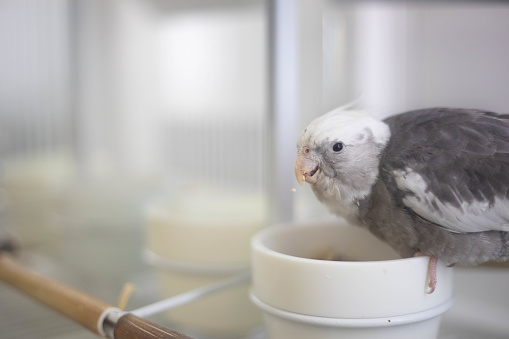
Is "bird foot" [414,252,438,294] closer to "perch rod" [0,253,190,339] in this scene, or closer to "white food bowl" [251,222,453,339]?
"white food bowl" [251,222,453,339]

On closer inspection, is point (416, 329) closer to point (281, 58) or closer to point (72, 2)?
point (281, 58)

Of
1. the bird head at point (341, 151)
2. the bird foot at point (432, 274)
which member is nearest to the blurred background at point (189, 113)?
the bird head at point (341, 151)

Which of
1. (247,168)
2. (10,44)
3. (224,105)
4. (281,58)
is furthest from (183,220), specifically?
(10,44)

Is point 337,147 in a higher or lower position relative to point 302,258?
higher

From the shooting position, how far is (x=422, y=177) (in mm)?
489

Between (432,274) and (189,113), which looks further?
(189,113)

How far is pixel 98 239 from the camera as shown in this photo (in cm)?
91

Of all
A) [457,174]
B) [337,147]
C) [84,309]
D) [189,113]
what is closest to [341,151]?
[337,147]

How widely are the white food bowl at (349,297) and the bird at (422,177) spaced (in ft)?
0.08

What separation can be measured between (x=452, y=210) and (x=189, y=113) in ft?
3.31

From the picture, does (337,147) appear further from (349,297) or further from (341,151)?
(349,297)

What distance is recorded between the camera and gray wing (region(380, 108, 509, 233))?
18.8 inches

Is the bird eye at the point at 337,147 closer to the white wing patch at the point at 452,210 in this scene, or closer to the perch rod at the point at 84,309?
the white wing patch at the point at 452,210

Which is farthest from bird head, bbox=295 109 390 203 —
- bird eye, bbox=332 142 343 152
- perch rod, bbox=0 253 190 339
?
perch rod, bbox=0 253 190 339
